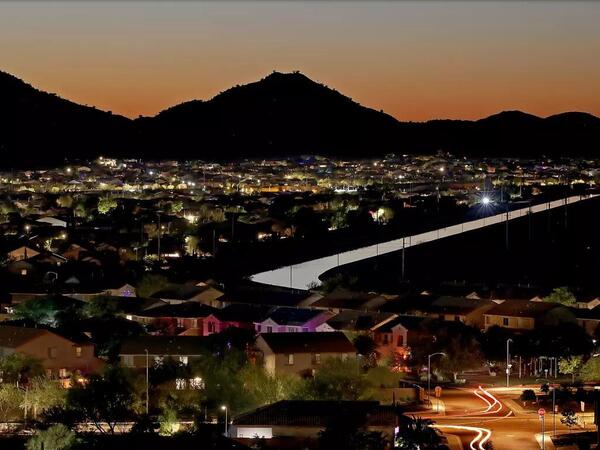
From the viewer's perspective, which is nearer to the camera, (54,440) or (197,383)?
(54,440)

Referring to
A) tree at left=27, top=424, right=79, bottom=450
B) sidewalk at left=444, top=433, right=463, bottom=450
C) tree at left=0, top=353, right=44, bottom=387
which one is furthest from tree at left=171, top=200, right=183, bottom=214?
tree at left=27, top=424, right=79, bottom=450

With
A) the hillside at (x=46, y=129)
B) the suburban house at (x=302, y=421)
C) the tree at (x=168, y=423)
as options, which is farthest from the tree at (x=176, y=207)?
the hillside at (x=46, y=129)

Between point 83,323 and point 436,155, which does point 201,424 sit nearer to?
point 83,323

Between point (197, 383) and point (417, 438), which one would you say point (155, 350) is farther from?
point (417, 438)

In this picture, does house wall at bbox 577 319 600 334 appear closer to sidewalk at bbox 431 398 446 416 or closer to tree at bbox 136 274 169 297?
sidewalk at bbox 431 398 446 416


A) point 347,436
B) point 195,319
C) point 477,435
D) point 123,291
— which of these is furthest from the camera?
point 123,291

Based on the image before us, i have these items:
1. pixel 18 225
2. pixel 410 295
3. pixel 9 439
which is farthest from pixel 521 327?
pixel 18 225

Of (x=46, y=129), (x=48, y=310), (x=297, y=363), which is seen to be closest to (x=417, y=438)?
(x=297, y=363)

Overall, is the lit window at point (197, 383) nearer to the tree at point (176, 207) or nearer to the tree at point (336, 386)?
the tree at point (336, 386)
